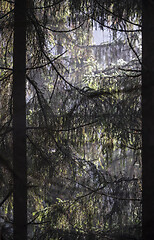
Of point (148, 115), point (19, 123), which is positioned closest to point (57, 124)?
point (19, 123)

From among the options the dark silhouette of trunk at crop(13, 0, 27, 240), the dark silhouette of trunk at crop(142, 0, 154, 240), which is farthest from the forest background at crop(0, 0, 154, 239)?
the dark silhouette of trunk at crop(142, 0, 154, 240)

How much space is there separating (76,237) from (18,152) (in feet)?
5.41

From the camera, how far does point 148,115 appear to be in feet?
10.3

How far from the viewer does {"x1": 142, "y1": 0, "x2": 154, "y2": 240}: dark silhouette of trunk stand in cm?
311

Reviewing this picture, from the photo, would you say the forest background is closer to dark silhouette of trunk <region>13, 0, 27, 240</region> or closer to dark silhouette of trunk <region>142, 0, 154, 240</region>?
dark silhouette of trunk <region>13, 0, 27, 240</region>

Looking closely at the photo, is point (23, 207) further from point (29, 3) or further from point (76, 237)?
point (29, 3)

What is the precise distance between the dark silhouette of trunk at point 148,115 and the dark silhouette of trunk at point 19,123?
168 cm

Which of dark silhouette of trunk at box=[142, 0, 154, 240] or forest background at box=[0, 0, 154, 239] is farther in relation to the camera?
forest background at box=[0, 0, 154, 239]

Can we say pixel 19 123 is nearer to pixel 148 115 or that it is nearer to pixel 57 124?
pixel 57 124

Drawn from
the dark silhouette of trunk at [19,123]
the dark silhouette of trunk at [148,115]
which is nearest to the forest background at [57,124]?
the dark silhouette of trunk at [19,123]

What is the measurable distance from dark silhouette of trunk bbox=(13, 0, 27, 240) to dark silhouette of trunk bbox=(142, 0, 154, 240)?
5.50 feet

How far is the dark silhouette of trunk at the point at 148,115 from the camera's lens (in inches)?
122

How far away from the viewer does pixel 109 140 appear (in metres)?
4.02

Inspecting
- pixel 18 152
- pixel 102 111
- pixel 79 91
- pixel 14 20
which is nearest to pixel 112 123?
pixel 102 111
